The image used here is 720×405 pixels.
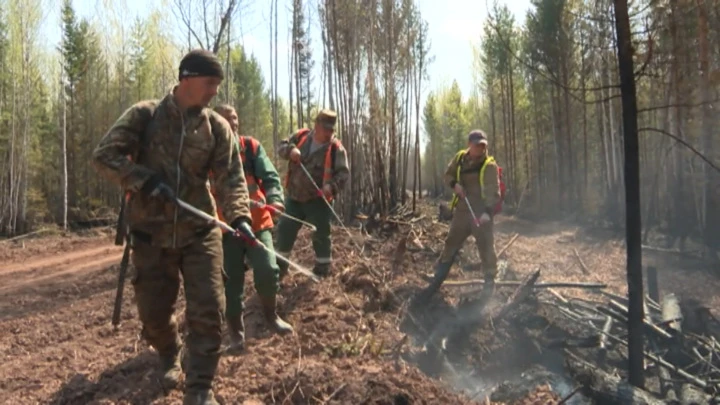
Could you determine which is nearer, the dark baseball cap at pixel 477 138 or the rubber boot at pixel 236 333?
the rubber boot at pixel 236 333

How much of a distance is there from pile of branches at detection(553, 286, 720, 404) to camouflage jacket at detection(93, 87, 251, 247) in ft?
Result: 11.6

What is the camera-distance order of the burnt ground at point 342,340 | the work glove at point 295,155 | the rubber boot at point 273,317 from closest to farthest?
1. the burnt ground at point 342,340
2. the rubber boot at point 273,317
3. the work glove at point 295,155

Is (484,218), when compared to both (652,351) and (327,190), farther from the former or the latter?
(652,351)

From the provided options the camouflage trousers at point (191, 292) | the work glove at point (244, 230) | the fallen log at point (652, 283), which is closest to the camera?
the camouflage trousers at point (191, 292)

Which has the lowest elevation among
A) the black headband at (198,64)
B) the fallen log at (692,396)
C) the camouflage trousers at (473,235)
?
the fallen log at (692,396)

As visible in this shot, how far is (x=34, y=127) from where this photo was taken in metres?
20.6

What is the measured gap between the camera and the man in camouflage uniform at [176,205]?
11.0ft

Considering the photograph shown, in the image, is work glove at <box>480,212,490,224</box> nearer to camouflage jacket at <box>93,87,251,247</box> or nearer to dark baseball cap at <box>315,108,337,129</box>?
dark baseball cap at <box>315,108,337,129</box>

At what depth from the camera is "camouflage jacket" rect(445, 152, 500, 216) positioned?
7.09 metres

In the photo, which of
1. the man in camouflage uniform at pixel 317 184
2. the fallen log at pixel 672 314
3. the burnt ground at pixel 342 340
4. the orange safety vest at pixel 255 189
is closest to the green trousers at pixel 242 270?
the orange safety vest at pixel 255 189

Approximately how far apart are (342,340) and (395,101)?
9840 mm

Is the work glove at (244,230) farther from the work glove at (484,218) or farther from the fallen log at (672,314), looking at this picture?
the fallen log at (672,314)

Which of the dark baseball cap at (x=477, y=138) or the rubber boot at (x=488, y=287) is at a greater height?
the dark baseball cap at (x=477, y=138)

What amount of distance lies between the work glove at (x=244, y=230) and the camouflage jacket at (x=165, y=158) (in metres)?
0.20
